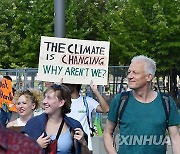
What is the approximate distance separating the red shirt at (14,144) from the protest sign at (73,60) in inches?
214

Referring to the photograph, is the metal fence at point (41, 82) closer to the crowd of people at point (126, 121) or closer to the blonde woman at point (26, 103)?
the blonde woman at point (26, 103)

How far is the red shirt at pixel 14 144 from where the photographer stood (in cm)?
174

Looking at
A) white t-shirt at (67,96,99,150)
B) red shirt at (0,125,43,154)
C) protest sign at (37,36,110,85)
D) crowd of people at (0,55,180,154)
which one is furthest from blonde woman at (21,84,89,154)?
protest sign at (37,36,110,85)

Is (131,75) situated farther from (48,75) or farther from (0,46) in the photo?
(0,46)

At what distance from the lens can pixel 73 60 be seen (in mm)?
7680

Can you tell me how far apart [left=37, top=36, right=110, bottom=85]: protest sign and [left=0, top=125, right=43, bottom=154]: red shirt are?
5.44 m

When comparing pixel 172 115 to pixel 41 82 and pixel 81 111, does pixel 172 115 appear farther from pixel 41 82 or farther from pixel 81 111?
pixel 41 82

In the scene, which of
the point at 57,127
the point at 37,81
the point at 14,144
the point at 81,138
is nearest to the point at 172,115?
the point at 81,138

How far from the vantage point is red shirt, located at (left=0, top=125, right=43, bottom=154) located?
68.5 inches

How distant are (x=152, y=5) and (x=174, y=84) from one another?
6070 mm

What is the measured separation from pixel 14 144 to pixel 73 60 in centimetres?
595

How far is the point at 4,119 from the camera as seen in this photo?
28.3 ft

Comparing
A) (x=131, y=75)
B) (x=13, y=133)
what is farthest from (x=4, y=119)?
(x=13, y=133)
